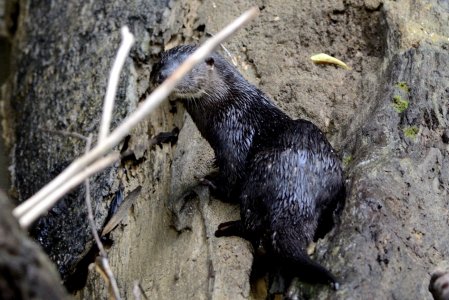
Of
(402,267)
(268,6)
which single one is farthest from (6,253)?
(268,6)

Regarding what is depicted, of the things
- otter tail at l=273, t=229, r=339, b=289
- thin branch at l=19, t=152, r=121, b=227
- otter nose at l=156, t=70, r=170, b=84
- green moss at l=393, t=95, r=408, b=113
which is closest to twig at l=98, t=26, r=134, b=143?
thin branch at l=19, t=152, r=121, b=227

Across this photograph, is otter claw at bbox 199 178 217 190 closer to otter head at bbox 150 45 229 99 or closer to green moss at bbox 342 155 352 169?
otter head at bbox 150 45 229 99

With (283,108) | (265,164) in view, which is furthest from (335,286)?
(283,108)

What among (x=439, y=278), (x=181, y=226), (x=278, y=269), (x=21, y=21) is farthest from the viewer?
(x=21, y=21)

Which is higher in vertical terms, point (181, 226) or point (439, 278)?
point (439, 278)

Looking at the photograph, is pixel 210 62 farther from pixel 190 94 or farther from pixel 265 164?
pixel 265 164

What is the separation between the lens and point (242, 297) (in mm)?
2795

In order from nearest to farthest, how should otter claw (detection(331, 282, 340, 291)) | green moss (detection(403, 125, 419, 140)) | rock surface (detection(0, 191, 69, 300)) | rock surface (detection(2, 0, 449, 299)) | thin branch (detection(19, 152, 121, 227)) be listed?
1. rock surface (detection(0, 191, 69, 300))
2. thin branch (detection(19, 152, 121, 227))
3. otter claw (detection(331, 282, 340, 291))
4. rock surface (detection(2, 0, 449, 299))
5. green moss (detection(403, 125, 419, 140))

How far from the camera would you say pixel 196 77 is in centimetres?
356

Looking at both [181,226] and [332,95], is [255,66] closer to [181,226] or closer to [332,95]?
[332,95]

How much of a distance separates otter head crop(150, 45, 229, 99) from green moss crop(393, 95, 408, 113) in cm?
83

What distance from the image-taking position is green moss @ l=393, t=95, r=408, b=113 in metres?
3.37

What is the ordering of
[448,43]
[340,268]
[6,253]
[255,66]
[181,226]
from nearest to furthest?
[6,253], [340,268], [181,226], [448,43], [255,66]

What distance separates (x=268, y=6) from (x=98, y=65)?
1055 mm
